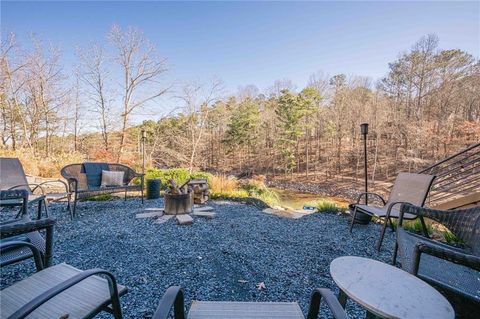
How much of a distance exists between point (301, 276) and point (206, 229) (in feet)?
5.09

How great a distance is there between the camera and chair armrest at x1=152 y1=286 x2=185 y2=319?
31.4 inches

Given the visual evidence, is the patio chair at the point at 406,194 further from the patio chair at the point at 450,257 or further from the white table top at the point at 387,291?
the white table top at the point at 387,291

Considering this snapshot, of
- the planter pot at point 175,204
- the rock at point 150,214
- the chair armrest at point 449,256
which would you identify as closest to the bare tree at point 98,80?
the rock at point 150,214

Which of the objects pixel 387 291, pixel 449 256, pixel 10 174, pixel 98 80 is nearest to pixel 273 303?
pixel 387 291

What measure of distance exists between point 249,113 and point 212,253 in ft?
57.2

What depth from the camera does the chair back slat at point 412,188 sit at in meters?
2.80

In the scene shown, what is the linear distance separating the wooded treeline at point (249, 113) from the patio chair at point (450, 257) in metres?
9.97

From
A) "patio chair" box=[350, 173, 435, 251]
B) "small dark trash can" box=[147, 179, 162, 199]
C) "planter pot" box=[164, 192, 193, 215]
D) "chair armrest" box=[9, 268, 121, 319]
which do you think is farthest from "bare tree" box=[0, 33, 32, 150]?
"patio chair" box=[350, 173, 435, 251]

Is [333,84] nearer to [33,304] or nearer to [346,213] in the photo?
[346,213]

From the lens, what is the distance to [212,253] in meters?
2.49

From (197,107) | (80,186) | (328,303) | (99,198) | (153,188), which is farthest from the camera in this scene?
(197,107)

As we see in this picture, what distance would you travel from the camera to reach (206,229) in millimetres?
3270

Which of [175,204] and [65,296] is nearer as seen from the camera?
[65,296]

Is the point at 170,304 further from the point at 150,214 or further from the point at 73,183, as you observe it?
the point at 73,183
